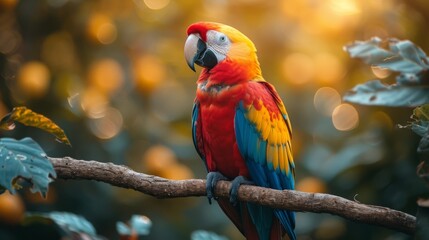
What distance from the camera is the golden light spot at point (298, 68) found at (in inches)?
114

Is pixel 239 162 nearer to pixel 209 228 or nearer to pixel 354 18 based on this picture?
pixel 209 228

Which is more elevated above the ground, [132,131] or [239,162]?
[132,131]

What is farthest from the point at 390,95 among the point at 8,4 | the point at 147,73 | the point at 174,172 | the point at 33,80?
the point at 8,4

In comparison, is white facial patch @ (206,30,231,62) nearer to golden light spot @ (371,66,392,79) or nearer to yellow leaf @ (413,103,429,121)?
yellow leaf @ (413,103,429,121)

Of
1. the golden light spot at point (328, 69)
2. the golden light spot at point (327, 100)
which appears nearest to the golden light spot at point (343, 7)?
the golden light spot at point (328, 69)

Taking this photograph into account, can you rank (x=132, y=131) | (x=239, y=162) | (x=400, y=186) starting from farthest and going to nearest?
(x=132, y=131), (x=400, y=186), (x=239, y=162)

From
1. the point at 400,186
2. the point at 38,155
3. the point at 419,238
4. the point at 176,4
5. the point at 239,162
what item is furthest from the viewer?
the point at 176,4

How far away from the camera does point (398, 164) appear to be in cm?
273

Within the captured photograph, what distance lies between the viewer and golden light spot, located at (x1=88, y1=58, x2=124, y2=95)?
2797 millimetres

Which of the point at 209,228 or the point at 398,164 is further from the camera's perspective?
the point at 209,228

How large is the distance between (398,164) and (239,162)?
0.91 metres

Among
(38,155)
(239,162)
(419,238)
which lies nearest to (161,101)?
(239,162)

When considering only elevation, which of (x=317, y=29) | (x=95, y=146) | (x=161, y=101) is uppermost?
(x=317, y=29)

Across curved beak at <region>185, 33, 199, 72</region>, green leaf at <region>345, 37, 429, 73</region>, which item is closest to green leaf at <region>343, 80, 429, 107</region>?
green leaf at <region>345, 37, 429, 73</region>
